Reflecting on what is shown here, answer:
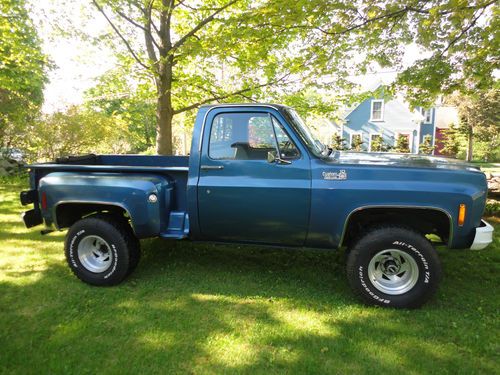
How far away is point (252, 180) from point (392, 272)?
5.73 feet

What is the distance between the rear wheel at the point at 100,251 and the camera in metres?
3.99

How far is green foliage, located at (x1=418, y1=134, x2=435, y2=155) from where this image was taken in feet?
82.0

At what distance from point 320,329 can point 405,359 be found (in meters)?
0.73

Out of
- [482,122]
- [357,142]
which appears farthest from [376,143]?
[482,122]

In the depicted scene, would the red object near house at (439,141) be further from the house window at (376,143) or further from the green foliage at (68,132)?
the green foliage at (68,132)

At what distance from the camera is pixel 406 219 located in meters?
3.75

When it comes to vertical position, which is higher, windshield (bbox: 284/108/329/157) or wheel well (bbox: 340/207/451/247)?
windshield (bbox: 284/108/329/157)

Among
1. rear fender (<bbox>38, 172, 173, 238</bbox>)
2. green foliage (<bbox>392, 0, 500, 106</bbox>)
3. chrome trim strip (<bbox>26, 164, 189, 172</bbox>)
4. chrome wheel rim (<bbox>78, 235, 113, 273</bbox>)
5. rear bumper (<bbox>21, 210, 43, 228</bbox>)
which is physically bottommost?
chrome wheel rim (<bbox>78, 235, 113, 273</bbox>)

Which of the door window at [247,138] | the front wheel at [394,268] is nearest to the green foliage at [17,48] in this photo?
the door window at [247,138]

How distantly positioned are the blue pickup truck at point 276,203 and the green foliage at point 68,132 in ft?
30.7

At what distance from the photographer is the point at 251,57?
8602 mm

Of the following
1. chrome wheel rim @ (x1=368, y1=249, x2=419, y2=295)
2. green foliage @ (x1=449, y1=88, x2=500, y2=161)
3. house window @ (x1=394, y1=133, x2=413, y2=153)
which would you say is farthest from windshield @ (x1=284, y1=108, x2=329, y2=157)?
green foliage @ (x1=449, y1=88, x2=500, y2=161)

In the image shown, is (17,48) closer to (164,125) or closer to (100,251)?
(164,125)

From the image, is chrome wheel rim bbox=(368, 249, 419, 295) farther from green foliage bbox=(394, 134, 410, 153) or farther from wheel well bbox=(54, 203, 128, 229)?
green foliage bbox=(394, 134, 410, 153)
